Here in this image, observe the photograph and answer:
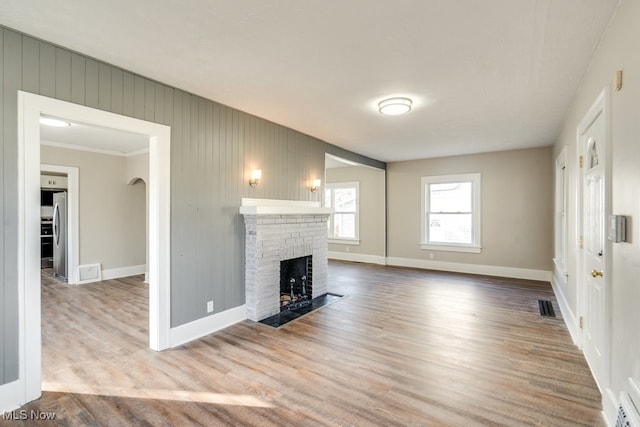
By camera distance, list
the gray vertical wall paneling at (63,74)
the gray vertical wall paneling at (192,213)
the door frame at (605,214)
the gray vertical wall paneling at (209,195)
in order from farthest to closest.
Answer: the gray vertical wall paneling at (209,195) < the gray vertical wall paneling at (192,213) < the gray vertical wall paneling at (63,74) < the door frame at (605,214)

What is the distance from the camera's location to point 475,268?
6957mm

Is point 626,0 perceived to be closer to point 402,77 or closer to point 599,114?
point 599,114

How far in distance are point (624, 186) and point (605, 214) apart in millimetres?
430

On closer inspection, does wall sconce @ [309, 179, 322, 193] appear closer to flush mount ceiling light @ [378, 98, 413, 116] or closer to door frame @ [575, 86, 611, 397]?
flush mount ceiling light @ [378, 98, 413, 116]

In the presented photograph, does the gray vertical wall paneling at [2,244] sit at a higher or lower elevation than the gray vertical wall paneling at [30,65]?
lower

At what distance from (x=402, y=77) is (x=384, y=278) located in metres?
4.40

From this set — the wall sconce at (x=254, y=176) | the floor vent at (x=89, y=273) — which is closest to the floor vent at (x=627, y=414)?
the wall sconce at (x=254, y=176)

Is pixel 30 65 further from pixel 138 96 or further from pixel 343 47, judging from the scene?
pixel 343 47

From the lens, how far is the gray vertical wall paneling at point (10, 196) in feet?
7.16

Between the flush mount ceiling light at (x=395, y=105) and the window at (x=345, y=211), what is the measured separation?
5160 millimetres

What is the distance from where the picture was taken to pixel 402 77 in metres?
2.95

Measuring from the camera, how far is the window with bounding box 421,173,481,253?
23.0 ft

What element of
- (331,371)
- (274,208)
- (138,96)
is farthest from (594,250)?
(138,96)

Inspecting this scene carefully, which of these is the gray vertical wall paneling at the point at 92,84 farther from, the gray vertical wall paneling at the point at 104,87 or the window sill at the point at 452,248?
the window sill at the point at 452,248
